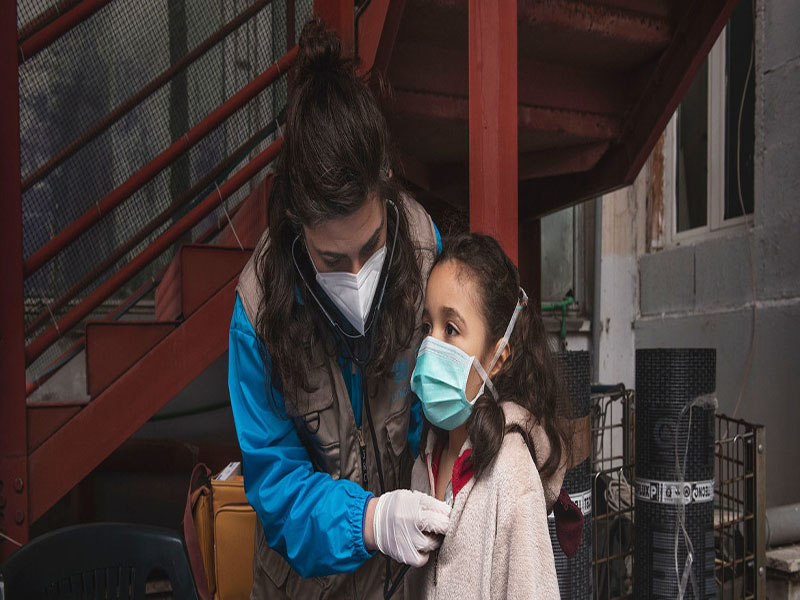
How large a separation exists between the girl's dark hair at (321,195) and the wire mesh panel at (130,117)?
7.71 ft

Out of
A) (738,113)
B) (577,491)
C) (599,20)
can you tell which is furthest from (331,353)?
(738,113)

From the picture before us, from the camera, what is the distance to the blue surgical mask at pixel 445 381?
138 centimetres

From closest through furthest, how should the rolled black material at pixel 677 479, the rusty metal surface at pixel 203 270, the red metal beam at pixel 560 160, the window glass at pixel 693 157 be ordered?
the rolled black material at pixel 677 479
the rusty metal surface at pixel 203 270
the red metal beam at pixel 560 160
the window glass at pixel 693 157

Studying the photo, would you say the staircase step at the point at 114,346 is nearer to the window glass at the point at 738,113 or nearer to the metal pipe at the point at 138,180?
the metal pipe at the point at 138,180

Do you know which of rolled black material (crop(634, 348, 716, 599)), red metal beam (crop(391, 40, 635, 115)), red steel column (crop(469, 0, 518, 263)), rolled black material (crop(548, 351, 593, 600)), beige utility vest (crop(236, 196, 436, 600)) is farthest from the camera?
red metal beam (crop(391, 40, 635, 115))

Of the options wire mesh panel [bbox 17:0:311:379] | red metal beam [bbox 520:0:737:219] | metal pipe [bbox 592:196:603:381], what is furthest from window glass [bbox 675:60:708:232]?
wire mesh panel [bbox 17:0:311:379]

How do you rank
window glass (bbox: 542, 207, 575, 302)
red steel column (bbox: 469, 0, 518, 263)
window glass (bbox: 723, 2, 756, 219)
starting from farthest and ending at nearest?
window glass (bbox: 542, 207, 575, 302) → window glass (bbox: 723, 2, 756, 219) → red steel column (bbox: 469, 0, 518, 263)

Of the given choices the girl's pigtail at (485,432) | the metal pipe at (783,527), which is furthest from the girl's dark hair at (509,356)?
the metal pipe at (783,527)

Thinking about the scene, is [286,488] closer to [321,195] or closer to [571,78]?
[321,195]

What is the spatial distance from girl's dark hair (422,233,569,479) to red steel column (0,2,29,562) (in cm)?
187

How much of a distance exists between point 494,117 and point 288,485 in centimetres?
131

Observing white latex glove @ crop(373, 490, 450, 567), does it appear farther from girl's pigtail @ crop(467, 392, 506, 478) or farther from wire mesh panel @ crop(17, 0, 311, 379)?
wire mesh panel @ crop(17, 0, 311, 379)

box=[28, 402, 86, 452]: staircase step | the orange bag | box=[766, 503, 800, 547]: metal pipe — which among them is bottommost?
box=[766, 503, 800, 547]: metal pipe

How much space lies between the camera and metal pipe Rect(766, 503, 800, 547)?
9.43ft
